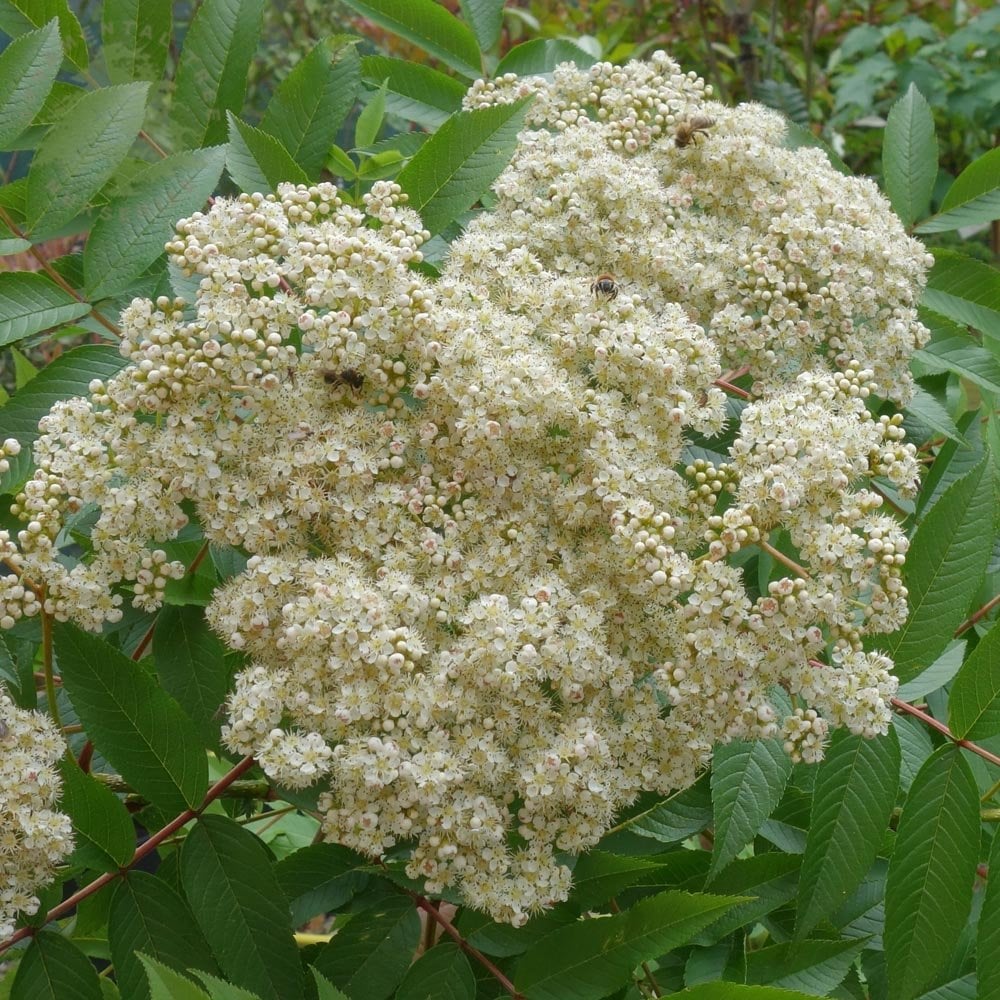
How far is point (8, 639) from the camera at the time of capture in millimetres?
2059

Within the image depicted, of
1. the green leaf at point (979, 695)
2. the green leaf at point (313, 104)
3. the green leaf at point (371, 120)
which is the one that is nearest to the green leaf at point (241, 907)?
the green leaf at point (979, 695)

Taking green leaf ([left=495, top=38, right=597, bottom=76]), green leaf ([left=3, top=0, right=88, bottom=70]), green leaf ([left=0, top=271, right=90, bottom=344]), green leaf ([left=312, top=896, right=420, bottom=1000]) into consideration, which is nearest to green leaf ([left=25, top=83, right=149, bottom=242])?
green leaf ([left=0, top=271, right=90, bottom=344])

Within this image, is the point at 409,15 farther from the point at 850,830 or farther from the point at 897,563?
→ the point at 850,830

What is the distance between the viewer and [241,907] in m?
1.84

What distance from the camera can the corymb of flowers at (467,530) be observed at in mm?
1770

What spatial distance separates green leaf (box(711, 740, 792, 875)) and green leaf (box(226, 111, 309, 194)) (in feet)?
4.55

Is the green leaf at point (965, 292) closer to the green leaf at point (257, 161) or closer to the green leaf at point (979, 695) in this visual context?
the green leaf at point (979, 695)

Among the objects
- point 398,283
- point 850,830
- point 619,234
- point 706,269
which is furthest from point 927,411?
point 398,283

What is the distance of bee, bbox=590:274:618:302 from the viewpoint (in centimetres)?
208

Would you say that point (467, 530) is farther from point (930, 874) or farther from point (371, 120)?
point (371, 120)

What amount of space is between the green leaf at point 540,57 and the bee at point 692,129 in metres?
0.48

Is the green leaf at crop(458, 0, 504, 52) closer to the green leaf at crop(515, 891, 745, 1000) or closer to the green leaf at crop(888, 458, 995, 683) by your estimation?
the green leaf at crop(888, 458, 995, 683)

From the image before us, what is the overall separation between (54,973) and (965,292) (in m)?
2.40

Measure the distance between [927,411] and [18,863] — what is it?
2002mm
